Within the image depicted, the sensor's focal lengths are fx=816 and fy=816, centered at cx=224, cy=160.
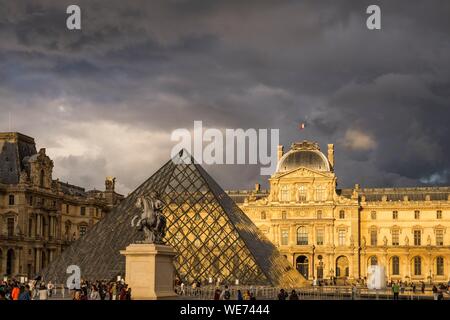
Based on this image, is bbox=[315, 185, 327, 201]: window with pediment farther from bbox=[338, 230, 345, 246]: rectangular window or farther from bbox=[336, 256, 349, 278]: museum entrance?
bbox=[336, 256, 349, 278]: museum entrance

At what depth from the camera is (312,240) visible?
294 feet

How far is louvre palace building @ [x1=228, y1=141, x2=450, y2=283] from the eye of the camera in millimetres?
88250

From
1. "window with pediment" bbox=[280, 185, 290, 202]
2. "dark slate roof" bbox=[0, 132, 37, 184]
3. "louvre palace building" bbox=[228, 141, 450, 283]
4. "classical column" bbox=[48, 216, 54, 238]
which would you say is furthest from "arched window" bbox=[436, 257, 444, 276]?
"dark slate roof" bbox=[0, 132, 37, 184]

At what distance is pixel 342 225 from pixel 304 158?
8.48 metres

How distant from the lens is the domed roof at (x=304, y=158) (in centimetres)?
9044

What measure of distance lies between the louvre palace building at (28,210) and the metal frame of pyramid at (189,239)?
2414 cm

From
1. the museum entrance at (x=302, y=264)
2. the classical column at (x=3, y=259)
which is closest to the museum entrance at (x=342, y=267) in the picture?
the museum entrance at (x=302, y=264)

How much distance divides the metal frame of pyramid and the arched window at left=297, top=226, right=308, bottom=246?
4116 centimetres

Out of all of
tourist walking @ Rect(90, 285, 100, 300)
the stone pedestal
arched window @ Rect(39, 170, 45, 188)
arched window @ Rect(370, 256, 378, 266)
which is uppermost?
arched window @ Rect(39, 170, 45, 188)

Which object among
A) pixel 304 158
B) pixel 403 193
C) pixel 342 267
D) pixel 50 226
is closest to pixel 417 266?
pixel 342 267

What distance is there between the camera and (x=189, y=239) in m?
45.2

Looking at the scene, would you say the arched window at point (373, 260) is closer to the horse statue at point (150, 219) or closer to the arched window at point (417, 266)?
the arched window at point (417, 266)

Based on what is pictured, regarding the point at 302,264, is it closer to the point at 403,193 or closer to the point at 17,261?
the point at 403,193
